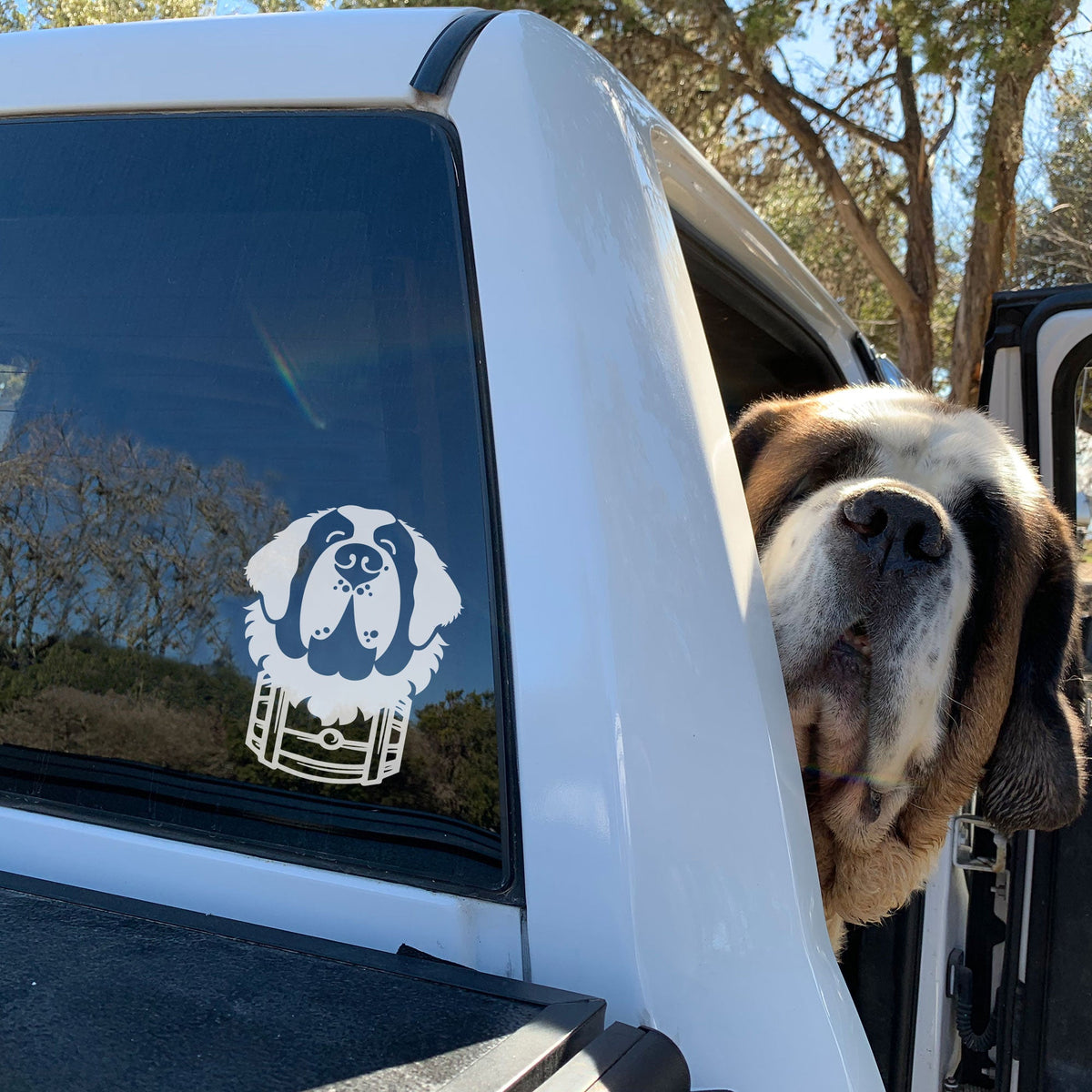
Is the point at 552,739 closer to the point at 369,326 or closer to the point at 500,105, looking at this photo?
the point at 369,326

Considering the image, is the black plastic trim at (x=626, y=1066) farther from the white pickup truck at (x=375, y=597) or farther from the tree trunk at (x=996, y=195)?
the tree trunk at (x=996, y=195)

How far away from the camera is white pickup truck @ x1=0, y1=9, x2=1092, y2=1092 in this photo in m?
1.02

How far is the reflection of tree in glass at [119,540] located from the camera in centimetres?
125

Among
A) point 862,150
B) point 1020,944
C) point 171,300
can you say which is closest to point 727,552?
point 171,300

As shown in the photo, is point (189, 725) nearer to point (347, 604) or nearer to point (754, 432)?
point (347, 604)

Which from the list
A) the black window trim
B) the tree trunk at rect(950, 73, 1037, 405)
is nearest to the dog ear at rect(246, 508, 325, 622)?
the black window trim

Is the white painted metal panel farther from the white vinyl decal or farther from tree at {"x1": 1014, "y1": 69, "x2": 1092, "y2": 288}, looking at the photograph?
tree at {"x1": 1014, "y1": 69, "x2": 1092, "y2": 288}

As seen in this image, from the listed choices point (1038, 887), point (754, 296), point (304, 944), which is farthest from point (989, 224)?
point (304, 944)

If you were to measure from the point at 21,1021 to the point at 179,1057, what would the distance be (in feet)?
0.50

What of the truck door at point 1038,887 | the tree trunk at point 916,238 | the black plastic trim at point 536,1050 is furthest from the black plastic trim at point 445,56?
the tree trunk at point 916,238

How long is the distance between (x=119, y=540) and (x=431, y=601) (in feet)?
1.38

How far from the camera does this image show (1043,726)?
6.98ft

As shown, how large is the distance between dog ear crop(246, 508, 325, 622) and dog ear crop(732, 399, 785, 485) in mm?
1315

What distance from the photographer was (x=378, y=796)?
1.16 metres
